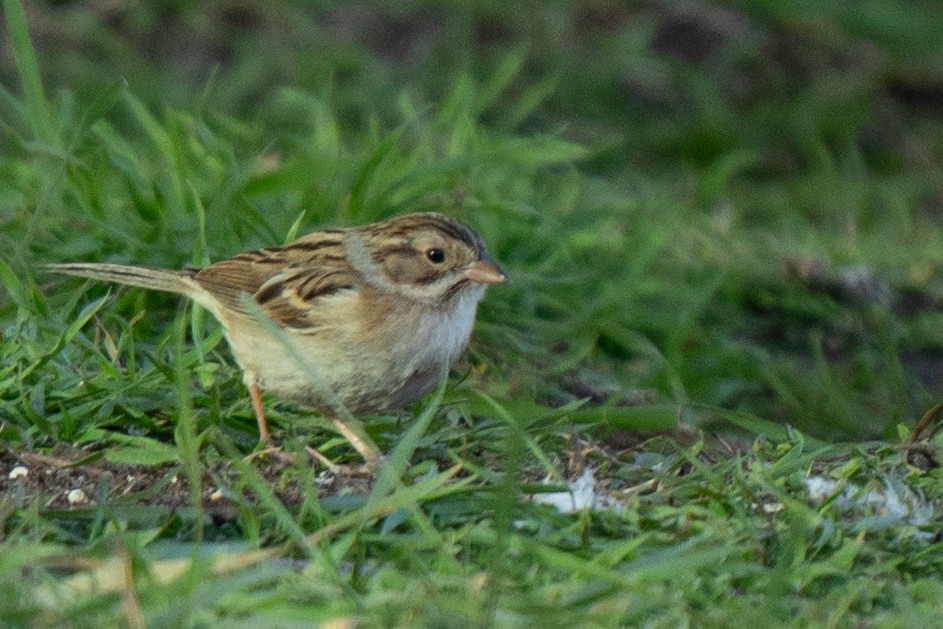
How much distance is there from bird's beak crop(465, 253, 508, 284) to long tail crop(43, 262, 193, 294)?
2.96ft

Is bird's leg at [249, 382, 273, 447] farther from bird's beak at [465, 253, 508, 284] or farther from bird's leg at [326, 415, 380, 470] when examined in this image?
bird's beak at [465, 253, 508, 284]

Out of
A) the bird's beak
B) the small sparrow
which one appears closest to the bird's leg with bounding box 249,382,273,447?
the small sparrow

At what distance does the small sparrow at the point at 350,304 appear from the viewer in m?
4.72

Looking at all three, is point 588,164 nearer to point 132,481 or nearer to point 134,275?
point 134,275

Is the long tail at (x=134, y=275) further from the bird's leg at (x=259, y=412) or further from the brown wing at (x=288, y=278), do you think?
the bird's leg at (x=259, y=412)

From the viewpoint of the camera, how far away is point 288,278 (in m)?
5.13

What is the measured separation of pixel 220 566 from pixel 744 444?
2.09m

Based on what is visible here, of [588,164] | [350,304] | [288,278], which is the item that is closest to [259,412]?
[350,304]

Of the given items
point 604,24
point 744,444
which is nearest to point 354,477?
point 744,444

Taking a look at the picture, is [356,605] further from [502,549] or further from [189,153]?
[189,153]

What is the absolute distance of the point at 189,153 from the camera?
6.57m

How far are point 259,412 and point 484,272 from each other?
2.51 feet

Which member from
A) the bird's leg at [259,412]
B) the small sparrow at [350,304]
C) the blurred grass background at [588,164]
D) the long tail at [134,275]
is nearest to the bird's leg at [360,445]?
the small sparrow at [350,304]

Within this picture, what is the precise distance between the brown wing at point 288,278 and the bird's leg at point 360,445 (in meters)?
0.31
